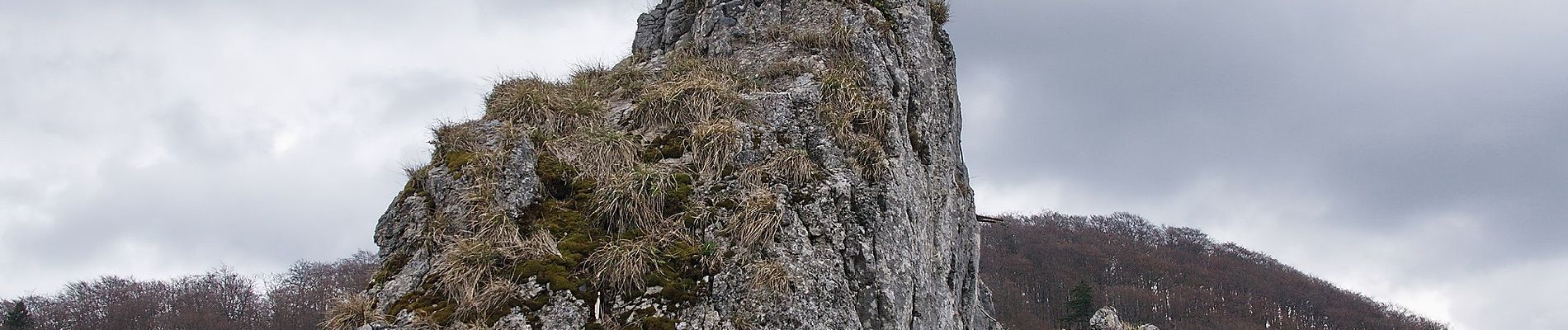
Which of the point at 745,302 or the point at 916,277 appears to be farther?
the point at 916,277

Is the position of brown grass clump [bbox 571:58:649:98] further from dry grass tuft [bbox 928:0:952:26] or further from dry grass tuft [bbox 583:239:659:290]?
dry grass tuft [bbox 928:0:952:26]

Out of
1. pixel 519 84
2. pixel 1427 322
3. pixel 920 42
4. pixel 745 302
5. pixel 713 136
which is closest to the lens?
pixel 745 302

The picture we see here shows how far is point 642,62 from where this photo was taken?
10938 mm

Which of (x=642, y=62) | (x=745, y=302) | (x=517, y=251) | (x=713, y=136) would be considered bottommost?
(x=745, y=302)

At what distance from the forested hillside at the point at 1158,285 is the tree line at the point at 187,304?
170 feet

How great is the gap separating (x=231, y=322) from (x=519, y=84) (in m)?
64.4

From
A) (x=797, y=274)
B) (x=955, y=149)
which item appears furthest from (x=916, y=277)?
(x=955, y=149)

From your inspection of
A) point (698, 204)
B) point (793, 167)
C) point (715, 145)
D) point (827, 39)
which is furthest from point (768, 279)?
point (827, 39)

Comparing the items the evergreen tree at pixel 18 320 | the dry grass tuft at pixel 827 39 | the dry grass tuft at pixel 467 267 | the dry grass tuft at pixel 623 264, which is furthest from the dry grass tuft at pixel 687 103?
the evergreen tree at pixel 18 320

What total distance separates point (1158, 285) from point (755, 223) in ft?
305

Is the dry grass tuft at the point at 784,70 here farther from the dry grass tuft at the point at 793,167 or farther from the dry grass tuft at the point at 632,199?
the dry grass tuft at the point at 632,199

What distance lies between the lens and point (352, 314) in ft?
21.9

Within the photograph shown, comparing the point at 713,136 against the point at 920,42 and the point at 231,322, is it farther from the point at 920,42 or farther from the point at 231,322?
the point at 231,322

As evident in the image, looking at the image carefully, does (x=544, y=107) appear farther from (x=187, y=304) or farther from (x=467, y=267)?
(x=187, y=304)
